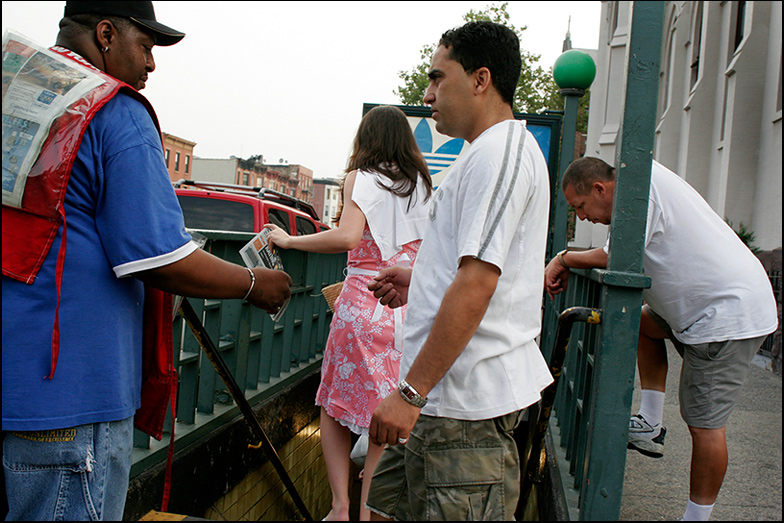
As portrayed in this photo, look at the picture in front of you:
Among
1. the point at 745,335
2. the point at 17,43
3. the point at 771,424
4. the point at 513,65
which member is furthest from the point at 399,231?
the point at 771,424

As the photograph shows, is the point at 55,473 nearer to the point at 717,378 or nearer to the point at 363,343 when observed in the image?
the point at 363,343

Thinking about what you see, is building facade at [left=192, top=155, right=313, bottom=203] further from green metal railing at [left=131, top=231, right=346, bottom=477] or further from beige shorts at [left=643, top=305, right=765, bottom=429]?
beige shorts at [left=643, top=305, right=765, bottom=429]

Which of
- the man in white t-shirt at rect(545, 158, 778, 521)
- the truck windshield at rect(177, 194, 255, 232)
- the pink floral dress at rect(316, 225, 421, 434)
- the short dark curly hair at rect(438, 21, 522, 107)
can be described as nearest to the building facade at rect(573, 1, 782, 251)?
the truck windshield at rect(177, 194, 255, 232)

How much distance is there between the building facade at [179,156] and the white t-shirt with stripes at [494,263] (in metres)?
68.3

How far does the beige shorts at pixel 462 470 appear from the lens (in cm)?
178

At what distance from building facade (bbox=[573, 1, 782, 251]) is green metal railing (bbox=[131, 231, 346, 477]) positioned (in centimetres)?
890

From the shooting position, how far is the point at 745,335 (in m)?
3.02

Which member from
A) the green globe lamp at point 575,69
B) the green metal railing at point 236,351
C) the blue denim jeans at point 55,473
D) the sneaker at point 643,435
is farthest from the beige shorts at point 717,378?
the green globe lamp at point 575,69

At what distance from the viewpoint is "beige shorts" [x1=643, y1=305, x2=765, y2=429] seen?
3.05 m

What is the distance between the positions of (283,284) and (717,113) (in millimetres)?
18042

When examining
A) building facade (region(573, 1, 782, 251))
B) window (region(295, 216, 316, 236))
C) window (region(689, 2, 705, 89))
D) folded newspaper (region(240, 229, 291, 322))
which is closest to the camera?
folded newspaper (region(240, 229, 291, 322))

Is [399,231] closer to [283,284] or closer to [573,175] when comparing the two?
[573,175]

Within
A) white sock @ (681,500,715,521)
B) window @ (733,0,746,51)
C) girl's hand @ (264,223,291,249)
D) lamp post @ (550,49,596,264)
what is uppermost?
window @ (733,0,746,51)

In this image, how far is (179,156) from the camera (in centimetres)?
6981
